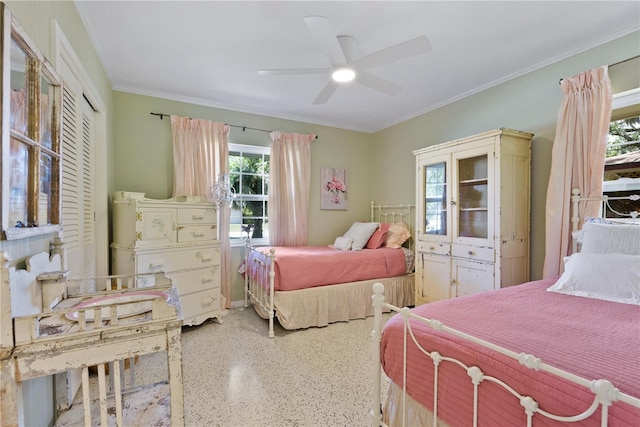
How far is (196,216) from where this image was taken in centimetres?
287

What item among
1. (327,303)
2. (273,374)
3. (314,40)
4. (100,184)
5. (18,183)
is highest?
(314,40)

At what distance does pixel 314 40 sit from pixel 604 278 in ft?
7.80

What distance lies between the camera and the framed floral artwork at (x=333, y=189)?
4.19 m

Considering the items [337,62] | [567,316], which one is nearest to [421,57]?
[337,62]

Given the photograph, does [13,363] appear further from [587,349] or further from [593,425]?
[587,349]

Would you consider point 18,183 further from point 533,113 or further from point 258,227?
point 533,113

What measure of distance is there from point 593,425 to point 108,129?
3641 mm

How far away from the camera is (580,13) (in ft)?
6.32

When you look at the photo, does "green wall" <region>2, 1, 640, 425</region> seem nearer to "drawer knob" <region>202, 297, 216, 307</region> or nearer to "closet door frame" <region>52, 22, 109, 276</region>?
"closet door frame" <region>52, 22, 109, 276</region>

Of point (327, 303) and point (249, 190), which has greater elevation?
point (249, 190)

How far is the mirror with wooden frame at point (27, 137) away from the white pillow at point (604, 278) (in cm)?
251

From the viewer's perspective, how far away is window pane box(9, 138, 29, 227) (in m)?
0.98

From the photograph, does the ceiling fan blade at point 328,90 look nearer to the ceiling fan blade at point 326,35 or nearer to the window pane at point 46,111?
the ceiling fan blade at point 326,35

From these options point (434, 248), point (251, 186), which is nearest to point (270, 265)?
point (251, 186)
